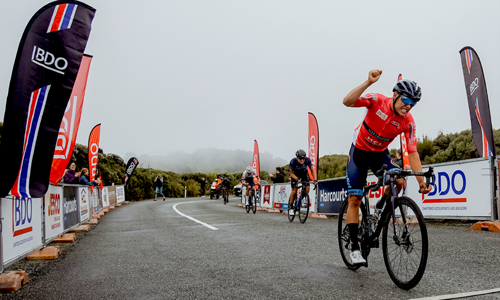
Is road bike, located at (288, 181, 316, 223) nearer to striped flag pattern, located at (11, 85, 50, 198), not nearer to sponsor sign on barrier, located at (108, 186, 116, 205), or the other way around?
striped flag pattern, located at (11, 85, 50, 198)

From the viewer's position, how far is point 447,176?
8.66m

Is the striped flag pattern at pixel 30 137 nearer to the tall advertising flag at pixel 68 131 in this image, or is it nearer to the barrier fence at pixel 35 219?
the barrier fence at pixel 35 219

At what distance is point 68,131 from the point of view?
7.94 metres

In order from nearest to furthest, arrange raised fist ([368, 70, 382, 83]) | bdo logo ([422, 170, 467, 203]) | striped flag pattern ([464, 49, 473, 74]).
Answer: raised fist ([368, 70, 382, 83]) → bdo logo ([422, 170, 467, 203]) → striped flag pattern ([464, 49, 473, 74])

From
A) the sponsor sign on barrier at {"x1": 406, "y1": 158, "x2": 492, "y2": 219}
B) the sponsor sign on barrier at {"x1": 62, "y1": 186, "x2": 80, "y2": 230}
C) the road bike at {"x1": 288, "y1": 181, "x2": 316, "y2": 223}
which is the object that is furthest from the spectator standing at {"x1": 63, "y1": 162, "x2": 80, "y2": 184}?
the sponsor sign on barrier at {"x1": 406, "y1": 158, "x2": 492, "y2": 219}

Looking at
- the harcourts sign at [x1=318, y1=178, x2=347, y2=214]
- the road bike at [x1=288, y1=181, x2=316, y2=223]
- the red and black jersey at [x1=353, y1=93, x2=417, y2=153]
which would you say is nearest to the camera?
the red and black jersey at [x1=353, y1=93, x2=417, y2=153]

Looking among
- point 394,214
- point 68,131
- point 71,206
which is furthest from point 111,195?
point 394,214

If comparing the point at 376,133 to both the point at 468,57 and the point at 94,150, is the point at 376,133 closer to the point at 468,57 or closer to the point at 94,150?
the point at 468,57

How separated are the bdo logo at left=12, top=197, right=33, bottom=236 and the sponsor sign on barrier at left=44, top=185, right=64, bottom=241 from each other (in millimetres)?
960

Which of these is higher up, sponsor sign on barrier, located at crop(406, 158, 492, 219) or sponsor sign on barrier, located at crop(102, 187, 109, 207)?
sponsor sign on barrier, located at crop(406, 158, 492, 219)

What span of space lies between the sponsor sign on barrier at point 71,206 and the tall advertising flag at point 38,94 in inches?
147

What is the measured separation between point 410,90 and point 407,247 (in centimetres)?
146

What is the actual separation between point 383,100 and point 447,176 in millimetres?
5932

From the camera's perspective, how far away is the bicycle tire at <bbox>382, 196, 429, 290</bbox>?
3076 millimetres
